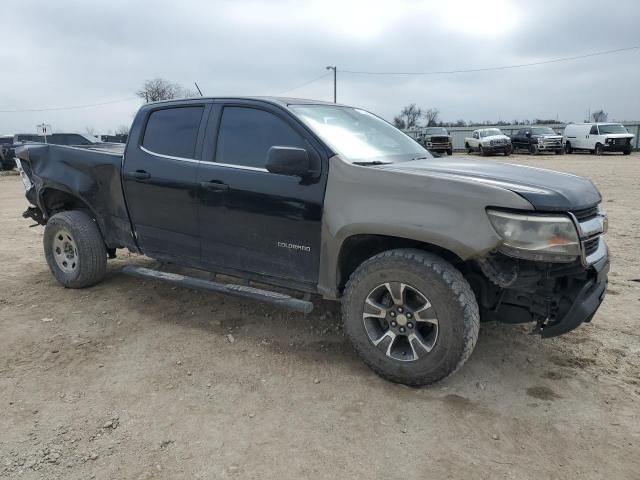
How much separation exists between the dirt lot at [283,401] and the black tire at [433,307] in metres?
0.16

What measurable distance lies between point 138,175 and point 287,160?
1.76 m

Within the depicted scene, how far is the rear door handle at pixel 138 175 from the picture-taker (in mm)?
4297

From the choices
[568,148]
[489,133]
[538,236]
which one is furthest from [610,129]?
[538,236]

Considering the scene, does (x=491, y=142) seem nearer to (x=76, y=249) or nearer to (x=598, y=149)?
(x=598, y=149)

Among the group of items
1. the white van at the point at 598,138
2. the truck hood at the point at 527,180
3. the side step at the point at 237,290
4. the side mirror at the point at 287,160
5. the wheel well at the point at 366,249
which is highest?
the side mirror at the point at 287,160

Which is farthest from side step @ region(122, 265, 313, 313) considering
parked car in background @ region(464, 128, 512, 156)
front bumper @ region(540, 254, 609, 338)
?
parked car in background @ region(464, 128, 512, 156)

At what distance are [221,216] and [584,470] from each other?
9.22ft

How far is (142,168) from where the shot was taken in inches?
171

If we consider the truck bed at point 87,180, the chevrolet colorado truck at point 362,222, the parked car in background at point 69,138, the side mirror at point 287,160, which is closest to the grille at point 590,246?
the chevrolet colorado truck at point 362,222

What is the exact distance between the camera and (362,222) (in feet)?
10.5

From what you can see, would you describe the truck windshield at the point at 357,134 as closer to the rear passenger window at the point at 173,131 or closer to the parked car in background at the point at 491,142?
the rear passenger window at the point at 173,131

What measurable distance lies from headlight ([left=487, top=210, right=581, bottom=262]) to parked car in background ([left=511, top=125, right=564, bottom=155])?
31.1 meters

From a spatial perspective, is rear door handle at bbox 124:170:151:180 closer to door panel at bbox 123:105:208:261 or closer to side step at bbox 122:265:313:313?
door panel at bbox 123:105:208:261

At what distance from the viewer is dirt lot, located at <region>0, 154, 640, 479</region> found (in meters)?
2.51
